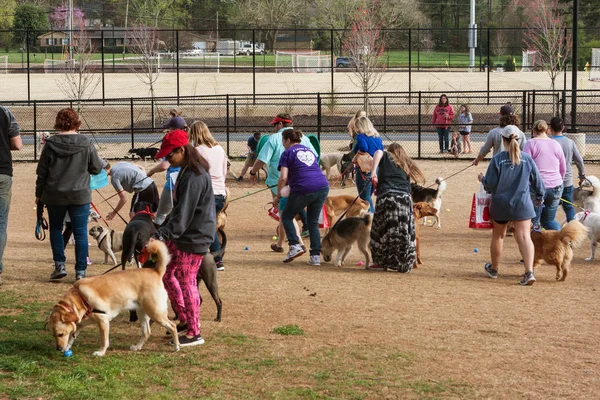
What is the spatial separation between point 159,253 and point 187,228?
1.19 feet

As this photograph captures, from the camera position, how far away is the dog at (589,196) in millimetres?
12289

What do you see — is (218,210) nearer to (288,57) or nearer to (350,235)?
(350,235)

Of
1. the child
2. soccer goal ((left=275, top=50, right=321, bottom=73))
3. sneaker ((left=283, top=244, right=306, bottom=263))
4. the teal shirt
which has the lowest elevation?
sneaker ((left=283, top=244, right=306, bottom=263))

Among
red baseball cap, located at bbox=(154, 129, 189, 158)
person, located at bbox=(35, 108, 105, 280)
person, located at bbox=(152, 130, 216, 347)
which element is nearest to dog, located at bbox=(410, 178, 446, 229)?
person, located at bbox=(35, 108, 105, 280)

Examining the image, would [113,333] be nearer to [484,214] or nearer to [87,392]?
[87,392]

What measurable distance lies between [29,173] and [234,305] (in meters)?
14.7

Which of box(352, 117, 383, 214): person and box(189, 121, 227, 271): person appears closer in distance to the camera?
box(189, 121, 227, 271): person

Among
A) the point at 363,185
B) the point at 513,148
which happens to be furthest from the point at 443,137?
the point at 513,148

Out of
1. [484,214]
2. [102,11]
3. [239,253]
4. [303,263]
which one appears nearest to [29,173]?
[239,253]

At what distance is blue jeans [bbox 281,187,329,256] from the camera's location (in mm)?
10406

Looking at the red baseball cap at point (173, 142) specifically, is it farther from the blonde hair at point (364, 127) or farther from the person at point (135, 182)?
the blonde hair at point (364, 127)

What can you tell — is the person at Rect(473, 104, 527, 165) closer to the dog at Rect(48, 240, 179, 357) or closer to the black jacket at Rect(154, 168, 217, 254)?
the black jacket at Rect(154, 168, 217, 254)

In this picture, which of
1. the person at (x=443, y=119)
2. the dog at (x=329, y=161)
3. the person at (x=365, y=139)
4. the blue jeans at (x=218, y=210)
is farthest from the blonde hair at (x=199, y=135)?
the person at (x=443, y=119)

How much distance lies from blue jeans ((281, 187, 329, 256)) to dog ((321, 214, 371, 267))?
10.0 inches
